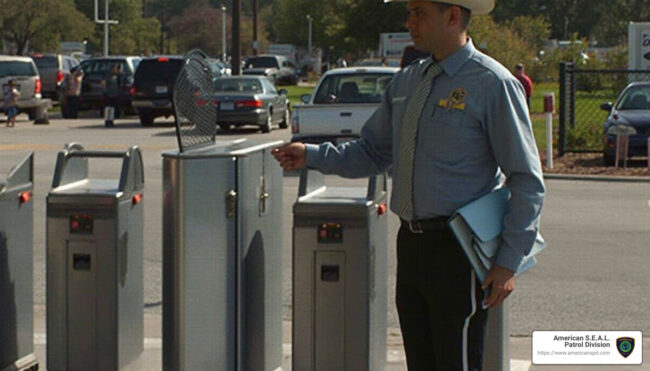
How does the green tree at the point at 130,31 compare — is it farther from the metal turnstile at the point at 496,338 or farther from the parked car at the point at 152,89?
the metal turnstile at the point at 496,338

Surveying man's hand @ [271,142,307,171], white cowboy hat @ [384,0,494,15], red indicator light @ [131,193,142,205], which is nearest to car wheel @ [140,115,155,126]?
red indicator light @ [131,193,142,205]

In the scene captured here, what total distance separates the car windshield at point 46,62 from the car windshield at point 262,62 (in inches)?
816

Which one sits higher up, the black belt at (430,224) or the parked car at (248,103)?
the black belt at (430,224)

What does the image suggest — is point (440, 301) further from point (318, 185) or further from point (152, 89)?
point (152, 89)

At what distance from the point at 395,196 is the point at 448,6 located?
761 millimetres

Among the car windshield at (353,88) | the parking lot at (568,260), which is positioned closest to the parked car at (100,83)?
the parking lot at (568,260)

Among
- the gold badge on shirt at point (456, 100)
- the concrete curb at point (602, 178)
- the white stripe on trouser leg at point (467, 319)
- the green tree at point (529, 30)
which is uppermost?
the green tree at point (529, 30)

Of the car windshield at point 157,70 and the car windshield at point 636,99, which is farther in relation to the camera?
the car windshield at point 157,70

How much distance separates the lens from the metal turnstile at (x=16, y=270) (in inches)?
266

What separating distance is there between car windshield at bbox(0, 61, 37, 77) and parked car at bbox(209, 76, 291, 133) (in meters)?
5.70

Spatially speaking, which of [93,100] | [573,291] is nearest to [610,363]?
[573,291]

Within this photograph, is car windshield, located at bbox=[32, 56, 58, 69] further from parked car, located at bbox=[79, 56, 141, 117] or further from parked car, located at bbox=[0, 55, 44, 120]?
parked car, located at bbox=[0, 55, 44, 120]

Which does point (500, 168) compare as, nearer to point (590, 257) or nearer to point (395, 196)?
point (395, 196)

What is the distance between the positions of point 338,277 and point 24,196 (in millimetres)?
1818
